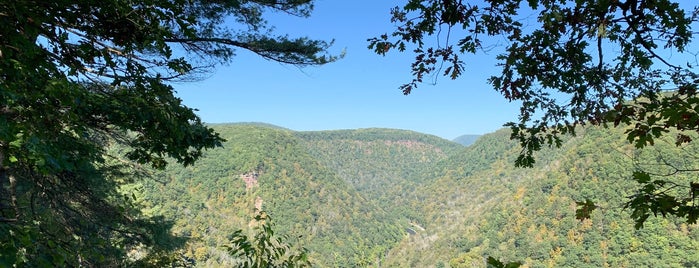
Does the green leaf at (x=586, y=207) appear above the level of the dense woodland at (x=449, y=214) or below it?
above

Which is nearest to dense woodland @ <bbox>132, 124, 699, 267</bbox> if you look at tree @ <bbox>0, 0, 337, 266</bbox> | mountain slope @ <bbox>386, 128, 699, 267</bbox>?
mountain slope @ <bbox>386, 128, 699, 267</bbox>

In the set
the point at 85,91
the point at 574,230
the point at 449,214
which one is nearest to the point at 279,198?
the point at 449,214

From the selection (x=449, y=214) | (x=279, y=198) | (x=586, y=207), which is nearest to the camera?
(x=586, y=207)

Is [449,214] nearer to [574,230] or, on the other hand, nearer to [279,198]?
[279,198]

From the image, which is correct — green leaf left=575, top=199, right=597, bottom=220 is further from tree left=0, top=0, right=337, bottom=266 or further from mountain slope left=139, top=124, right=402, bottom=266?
mountain slope left=139, top=124, right=402, bottom=266

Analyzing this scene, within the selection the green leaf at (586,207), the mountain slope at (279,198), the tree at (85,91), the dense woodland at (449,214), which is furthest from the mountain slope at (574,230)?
the green leaf at (586,207)

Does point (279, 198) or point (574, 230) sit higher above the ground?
point (574, 230)

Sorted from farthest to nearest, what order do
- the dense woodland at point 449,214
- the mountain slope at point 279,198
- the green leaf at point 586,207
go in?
the mountain slope at point 279,198, the dense woodland at point 449,214, the green leaf at point 586,207

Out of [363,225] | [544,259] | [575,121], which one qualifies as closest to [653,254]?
[544,259]

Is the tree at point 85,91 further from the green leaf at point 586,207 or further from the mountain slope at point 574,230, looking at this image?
the mountain slope at point 574,230

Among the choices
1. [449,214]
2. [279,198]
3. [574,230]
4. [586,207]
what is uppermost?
[586,207]

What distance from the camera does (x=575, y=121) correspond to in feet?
13.2

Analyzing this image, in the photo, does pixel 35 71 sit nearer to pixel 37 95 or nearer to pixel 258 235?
pixel 37 95

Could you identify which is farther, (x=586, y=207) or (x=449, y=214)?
(x=449, y=214)
